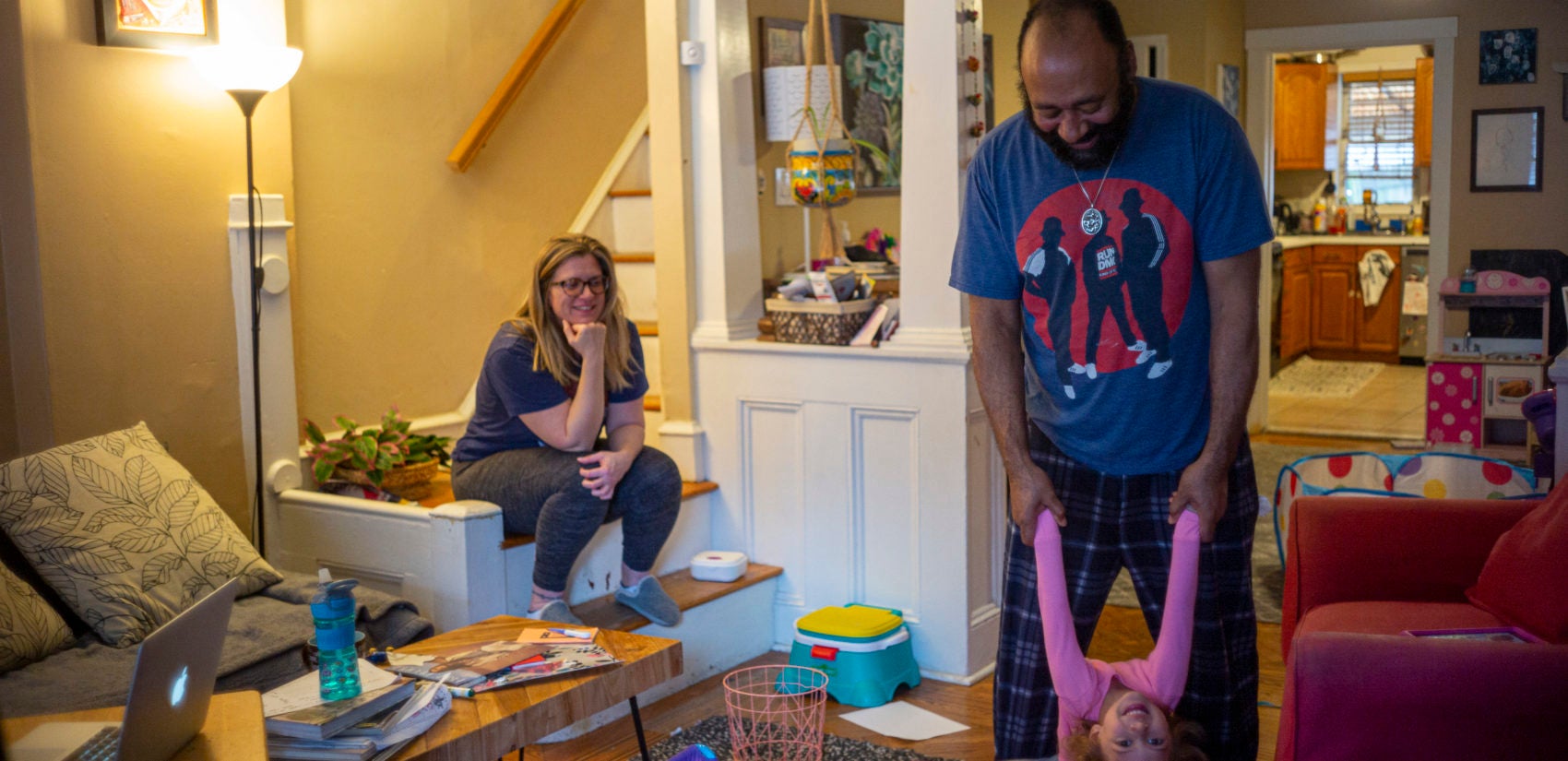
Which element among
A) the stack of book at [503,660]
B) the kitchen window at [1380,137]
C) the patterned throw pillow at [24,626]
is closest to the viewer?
the stack of book at [503,660]

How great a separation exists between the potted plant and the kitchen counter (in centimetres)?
675

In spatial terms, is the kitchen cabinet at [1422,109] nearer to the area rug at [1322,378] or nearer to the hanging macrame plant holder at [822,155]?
the area rug at [1322,378]

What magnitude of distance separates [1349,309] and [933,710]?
7.03 meters

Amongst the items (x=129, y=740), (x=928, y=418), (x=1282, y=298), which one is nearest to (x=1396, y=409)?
(x=1282, y=298)

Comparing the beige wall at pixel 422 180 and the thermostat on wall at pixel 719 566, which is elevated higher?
the beige wall at pixel 422 180

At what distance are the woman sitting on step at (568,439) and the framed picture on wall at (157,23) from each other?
3.25 feet

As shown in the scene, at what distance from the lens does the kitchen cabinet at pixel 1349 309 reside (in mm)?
9016

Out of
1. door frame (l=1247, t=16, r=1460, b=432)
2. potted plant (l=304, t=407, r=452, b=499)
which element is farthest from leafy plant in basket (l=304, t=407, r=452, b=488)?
door frame (l=1247, t=16, r=1460, b=432)

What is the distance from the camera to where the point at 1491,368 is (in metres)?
5.39

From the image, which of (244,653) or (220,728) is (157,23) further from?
(220,728)

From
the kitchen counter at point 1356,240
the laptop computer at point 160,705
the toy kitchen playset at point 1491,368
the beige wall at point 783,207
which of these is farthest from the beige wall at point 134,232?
the kitchen counter at point 1356,240

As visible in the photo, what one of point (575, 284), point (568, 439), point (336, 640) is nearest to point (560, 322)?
point (575, 284)

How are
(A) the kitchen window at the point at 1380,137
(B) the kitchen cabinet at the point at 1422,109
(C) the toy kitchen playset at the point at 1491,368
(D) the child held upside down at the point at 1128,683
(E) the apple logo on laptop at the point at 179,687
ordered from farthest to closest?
(A) the kitchen window at the point at 1380,137
(B) the kitchen cabinet at the point at 1422,109
(C) the toy kitchen playset at the point at 1491,368
(D) the child held upside down at the point at 1128,683
(E) the apple logo on laptop at the point at 179,687

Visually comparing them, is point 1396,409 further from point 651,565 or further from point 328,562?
point 328,562
